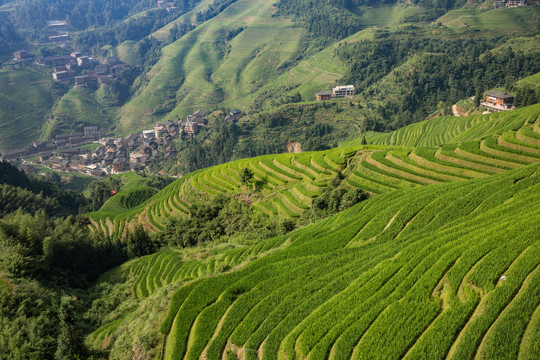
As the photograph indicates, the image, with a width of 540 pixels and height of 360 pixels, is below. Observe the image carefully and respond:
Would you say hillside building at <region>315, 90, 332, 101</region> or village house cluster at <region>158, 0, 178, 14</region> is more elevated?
village house cluster at <region>158, 0, 178, 14</region>

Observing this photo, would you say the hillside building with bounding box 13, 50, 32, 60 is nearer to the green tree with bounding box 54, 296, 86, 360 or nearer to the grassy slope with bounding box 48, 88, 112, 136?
the grassy slope with bounding box 48, 88, 112, 136

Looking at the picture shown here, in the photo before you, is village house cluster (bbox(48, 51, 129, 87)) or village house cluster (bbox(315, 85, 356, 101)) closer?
village house cluster (bbox(315, 85, 356, 101))

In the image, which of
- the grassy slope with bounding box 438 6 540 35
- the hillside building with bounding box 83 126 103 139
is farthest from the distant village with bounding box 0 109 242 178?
the grassy slope with bounding box 438 6 540 35

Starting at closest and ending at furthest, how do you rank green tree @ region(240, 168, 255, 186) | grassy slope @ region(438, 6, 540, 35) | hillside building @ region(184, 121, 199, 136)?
green tree @ region(240, 168, 255, 186) → grassy slope @ region(438, 6, 540, 35) → hillside building @ region(184, 121, 199, 136)

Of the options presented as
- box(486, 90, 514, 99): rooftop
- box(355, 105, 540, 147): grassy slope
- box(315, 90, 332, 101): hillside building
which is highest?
box(486, 90, 514, 99): rooftop

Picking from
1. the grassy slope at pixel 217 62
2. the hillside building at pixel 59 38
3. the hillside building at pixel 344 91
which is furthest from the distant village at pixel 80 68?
the hillside building at pixel 344 91

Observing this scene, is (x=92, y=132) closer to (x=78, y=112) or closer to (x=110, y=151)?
(x=78, y=112)

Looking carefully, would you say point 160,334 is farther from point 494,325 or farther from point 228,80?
point 228,80
